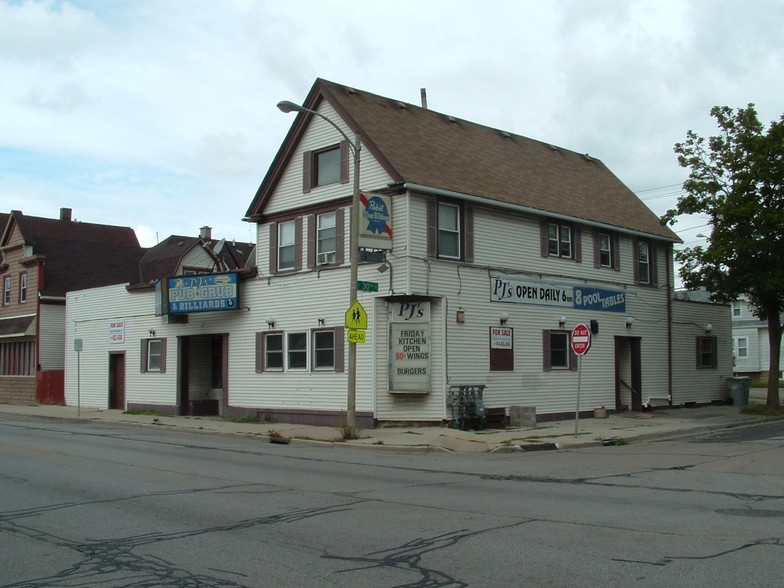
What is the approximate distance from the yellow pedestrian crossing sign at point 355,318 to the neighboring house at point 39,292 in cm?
2066

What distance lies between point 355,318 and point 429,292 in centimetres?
286

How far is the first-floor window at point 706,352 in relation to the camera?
31.6 metres

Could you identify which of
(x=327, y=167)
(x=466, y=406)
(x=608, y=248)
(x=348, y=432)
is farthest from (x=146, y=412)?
A: (x=608, y=248)

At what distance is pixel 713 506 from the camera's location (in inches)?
416

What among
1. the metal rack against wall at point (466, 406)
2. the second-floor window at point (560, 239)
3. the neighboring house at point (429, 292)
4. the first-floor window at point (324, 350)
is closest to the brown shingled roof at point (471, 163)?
the neighboring house at point (429, 292)

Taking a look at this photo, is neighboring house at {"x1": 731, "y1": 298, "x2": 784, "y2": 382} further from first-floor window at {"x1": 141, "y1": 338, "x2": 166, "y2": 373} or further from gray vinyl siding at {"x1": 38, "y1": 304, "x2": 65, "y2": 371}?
gray vinyl siding at {"x1": 38, "y1": 304, "x2": 65, "y2": 371}

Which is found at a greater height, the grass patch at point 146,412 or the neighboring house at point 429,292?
the neighboring house at point 429,292

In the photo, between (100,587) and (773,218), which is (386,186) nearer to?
(773,218)

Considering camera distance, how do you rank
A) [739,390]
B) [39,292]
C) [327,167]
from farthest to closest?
[39,292] < [739,390] < [327,167]

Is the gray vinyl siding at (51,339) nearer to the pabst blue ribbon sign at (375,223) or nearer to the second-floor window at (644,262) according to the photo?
the pabst blue ribbon sign at (375,223)

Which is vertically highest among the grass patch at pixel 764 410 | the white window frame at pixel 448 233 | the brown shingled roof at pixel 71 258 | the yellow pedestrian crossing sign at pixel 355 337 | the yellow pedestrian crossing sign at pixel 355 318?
the brown shingled roof at pixel 71 258

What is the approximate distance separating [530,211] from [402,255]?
16.5 ft

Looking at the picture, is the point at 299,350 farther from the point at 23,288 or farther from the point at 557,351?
the point at 23,288

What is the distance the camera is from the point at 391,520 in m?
9.69
